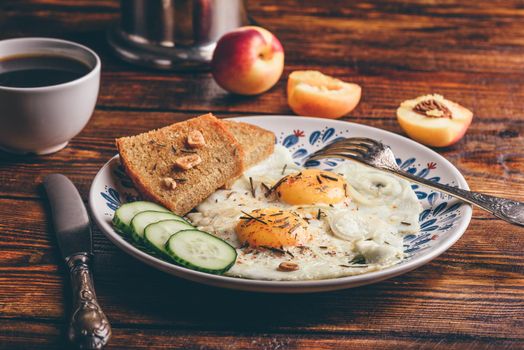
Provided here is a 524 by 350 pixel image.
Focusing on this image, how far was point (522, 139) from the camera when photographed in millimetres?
2893

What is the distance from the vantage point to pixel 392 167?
7.66ft

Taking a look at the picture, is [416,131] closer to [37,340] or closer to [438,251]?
[438,251]

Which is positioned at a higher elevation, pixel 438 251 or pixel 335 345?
pixel 438 251

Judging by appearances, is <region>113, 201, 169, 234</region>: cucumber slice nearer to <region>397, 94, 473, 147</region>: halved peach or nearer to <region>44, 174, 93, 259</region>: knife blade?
<region>44, 174, 93, 259</region>: knife blade

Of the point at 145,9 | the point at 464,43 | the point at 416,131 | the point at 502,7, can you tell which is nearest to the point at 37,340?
the point at 416,131

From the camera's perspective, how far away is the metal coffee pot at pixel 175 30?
328cm

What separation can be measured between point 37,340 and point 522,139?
2.02 metres

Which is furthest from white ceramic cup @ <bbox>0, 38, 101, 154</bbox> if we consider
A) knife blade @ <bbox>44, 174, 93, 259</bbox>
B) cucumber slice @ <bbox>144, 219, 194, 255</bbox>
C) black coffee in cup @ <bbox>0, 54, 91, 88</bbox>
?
cucumber slice @ <bbox>144, 219, 194, 255</bbox>

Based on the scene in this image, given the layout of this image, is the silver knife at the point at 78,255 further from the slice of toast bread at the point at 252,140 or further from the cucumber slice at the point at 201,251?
the slice of toast bread at the point at 252,140

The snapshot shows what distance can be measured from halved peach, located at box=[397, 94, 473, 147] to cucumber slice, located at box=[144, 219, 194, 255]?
3.82ft

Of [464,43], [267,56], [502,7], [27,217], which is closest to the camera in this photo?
[27,217]

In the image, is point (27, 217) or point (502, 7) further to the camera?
point (502, 7)

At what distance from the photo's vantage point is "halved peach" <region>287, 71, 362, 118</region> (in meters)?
2.94

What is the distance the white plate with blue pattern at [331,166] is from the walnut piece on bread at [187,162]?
0.17m
